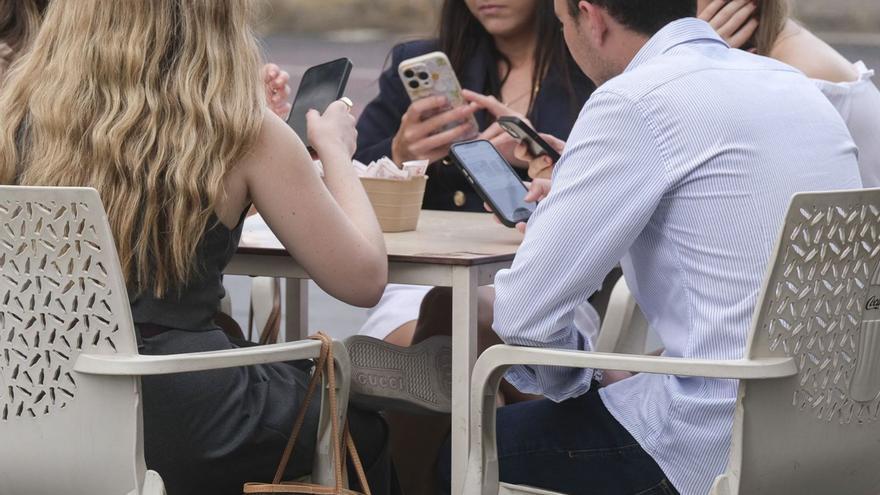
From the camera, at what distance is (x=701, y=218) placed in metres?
1.97

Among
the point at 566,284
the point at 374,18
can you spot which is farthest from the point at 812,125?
the point at 374,18

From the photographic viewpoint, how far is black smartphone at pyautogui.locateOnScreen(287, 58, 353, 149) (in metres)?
2.55

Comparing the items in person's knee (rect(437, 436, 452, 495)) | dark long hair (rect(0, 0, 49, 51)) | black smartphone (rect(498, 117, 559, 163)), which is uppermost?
dark long hair (rect(0, 0, 49, 51))

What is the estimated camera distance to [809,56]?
2930mm

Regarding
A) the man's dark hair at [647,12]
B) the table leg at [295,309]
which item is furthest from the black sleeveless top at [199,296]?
the table leg at [295,309]

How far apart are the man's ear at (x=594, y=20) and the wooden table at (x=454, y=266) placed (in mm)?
404

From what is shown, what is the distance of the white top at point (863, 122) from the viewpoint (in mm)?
2832

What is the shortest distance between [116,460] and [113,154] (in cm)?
45

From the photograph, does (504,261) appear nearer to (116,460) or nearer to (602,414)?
(602,414)

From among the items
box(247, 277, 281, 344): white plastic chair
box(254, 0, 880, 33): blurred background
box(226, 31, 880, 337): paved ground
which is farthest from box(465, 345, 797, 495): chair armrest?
box(254, 0, 880, 33): blurred background

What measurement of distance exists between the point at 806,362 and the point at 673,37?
0.56m

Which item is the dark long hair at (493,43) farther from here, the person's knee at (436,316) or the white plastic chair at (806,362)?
the white plastic chair at (806,362)

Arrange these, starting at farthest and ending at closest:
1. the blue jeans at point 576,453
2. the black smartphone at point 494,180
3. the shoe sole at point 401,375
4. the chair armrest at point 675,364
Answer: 1. the black smartphone at point 494,180
2. the shoe sole at point 401,375
3. the blue jeans at point 576,453
4. the chair armrest at point 675,364

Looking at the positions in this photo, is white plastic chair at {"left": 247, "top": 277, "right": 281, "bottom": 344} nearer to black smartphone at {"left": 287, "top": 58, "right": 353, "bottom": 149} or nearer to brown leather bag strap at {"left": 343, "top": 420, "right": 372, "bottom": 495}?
black smartphone at {"left": 287, "top": 58, "right": 353, "bottom": 149}
